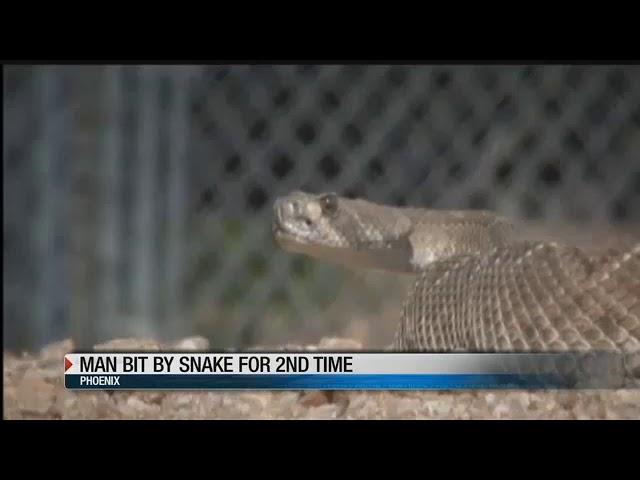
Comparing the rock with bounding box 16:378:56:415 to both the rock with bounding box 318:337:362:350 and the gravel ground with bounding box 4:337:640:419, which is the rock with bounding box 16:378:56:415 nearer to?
the gravel ground with bounding box 4:337:640:419

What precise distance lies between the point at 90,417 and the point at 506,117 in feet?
3.89

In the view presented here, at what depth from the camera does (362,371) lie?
2406 millimetres

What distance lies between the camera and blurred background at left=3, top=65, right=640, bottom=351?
2.53 meters

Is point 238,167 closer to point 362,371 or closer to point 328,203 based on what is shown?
point 328,203

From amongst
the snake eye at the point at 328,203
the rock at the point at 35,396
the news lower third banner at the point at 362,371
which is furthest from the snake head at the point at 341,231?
the rock at the point at 35,396

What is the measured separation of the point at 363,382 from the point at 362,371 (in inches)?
1.0

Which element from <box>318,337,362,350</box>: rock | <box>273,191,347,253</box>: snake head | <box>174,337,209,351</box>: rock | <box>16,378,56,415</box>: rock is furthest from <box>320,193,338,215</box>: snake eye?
<box>16,378,56,415</box>: rock

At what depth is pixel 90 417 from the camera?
2.45m

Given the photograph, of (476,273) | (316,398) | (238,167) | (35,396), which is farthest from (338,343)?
(35,396)

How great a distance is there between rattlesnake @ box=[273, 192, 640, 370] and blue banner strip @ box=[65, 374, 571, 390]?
0.08 m

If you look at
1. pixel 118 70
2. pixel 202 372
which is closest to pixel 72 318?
pixel 202 372

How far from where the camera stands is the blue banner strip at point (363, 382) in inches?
94.6

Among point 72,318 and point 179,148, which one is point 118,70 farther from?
point 72,318

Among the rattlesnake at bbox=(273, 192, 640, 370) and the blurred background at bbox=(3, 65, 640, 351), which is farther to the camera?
the blurred background at bbox=(3, 65, 640, 351)
